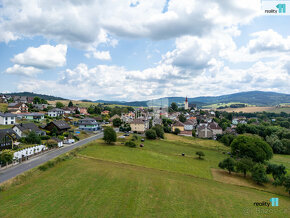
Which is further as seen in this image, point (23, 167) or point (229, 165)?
point (229, 165)

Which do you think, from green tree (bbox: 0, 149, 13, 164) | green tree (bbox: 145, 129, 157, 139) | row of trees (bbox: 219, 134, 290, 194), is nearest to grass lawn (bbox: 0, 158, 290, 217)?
row of trees (bbox: 219, 134, 290, 194)

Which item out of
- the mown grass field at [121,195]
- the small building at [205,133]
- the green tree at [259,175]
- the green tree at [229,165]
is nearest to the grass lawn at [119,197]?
the mown grass field at [121,195]

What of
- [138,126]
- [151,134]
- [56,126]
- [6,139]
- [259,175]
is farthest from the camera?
[138,126]

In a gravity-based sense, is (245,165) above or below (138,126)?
below

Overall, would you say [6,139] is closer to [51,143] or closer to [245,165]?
[51,143]

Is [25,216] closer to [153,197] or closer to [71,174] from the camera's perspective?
[71,174]

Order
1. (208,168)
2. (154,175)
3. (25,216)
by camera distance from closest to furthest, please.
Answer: (25,216) → (154,175) → (208,168)

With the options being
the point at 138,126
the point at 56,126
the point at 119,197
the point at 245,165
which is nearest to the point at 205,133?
the point at 138,126

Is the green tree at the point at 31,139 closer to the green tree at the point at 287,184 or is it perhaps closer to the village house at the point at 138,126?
the village house at the point at 138,126

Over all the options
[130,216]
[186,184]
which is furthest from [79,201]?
[186,184]
